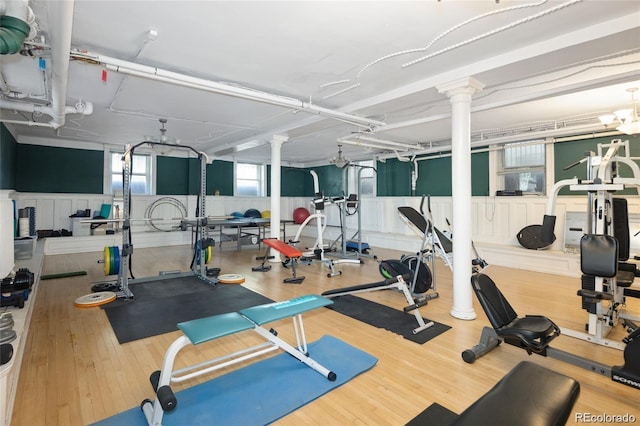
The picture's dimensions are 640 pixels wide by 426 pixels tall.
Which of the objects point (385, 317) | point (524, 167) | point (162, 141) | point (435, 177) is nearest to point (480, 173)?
point (524, 167)

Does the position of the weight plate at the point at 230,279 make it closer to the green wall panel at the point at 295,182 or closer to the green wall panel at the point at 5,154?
the green wall panel at the point at 5,154

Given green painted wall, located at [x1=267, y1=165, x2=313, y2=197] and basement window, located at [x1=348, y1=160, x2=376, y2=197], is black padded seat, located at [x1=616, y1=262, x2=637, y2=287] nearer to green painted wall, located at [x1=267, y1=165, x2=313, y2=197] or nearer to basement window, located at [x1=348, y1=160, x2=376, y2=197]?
basement window, located at [x1=348, y1=160, x2=376, y2=197]

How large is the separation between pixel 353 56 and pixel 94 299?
4.19 meters

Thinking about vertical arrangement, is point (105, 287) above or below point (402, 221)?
below

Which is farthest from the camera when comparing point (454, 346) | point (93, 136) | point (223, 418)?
point (93, 136)

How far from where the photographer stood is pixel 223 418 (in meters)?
1.87

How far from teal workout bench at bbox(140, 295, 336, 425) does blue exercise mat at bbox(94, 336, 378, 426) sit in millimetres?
75

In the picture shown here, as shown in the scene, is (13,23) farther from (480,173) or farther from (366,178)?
(366,178)

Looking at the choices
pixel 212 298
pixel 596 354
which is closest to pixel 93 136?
pixel 212 298

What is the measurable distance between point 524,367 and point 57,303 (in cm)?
491

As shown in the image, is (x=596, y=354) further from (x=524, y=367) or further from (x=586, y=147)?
(x=586, y=147)

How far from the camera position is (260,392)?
83.7 inches

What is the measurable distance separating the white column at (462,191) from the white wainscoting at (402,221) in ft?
10.4

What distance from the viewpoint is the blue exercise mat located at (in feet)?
6.13
